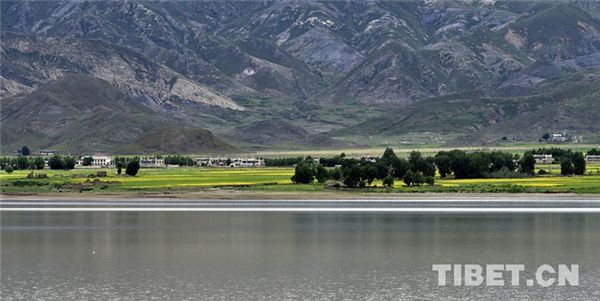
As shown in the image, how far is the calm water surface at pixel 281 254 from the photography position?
4653cm

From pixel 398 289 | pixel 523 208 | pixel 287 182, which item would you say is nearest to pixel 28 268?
pixel 398 289

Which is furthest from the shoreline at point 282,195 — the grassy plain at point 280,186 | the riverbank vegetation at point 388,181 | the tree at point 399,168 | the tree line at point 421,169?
the tree at point 399,168

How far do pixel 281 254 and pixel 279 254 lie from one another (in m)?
0.15

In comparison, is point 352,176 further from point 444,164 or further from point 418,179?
point 444,164

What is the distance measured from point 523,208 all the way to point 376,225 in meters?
27.9

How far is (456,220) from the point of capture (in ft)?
282

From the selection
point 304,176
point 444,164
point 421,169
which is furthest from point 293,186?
point 444,164

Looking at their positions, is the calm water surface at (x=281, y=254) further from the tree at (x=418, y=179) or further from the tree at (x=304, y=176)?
the tree at (x=304, y=176)

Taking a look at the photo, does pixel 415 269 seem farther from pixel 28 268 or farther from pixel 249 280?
pixel 28 268

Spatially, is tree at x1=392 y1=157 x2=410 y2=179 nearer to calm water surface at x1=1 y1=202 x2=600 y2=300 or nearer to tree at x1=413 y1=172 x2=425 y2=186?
tree at x1=413 y1=172 x2=425 y2=186

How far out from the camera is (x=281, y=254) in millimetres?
61094

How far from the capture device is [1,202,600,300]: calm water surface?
4653 centimetres

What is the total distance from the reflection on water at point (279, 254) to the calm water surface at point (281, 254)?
0.32 ft

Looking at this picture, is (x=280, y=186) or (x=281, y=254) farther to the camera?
(x=280, y=186)
